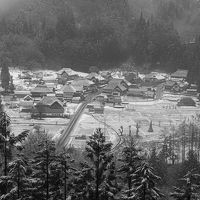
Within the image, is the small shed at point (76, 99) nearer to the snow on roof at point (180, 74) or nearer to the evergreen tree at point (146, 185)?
the snow on roof at point (180, 74)

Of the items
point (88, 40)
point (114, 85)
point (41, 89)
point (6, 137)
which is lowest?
point (6, 137)

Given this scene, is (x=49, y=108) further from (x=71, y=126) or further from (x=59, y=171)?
(x=59, y=171)

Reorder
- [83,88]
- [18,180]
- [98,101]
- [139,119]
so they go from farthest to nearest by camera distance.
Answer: [83,88]
[98,101]
[139,119]
[18,180]

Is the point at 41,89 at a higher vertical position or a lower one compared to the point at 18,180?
higher

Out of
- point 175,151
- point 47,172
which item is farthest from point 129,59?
point 47,172

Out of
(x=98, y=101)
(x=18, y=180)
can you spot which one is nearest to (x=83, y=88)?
(x=98, y=101)
